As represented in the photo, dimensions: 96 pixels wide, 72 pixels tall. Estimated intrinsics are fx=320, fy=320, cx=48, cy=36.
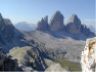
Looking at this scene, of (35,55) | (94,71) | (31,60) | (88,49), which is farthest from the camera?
(35,55)

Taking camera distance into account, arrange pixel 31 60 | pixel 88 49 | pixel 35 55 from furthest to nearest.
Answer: pixel 35 55
pixel 31 60
pixel 88 49

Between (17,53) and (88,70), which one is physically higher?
(17,53)

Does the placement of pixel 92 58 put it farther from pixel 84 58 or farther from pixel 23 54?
pixel 23 54

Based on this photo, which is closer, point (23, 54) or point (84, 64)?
point (84, 64)

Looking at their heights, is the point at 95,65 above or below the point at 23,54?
below

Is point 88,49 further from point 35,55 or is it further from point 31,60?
point 35,55

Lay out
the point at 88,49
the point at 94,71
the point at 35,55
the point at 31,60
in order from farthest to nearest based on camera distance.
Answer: the point at 35,55
the point at 31,60
the point at 88,49
the point at 94,71

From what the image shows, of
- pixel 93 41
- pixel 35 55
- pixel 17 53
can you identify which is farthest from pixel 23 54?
pixel 93 41

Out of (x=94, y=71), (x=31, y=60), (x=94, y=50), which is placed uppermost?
(x=31, y=60)

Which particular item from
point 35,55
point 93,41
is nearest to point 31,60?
point 35,55
